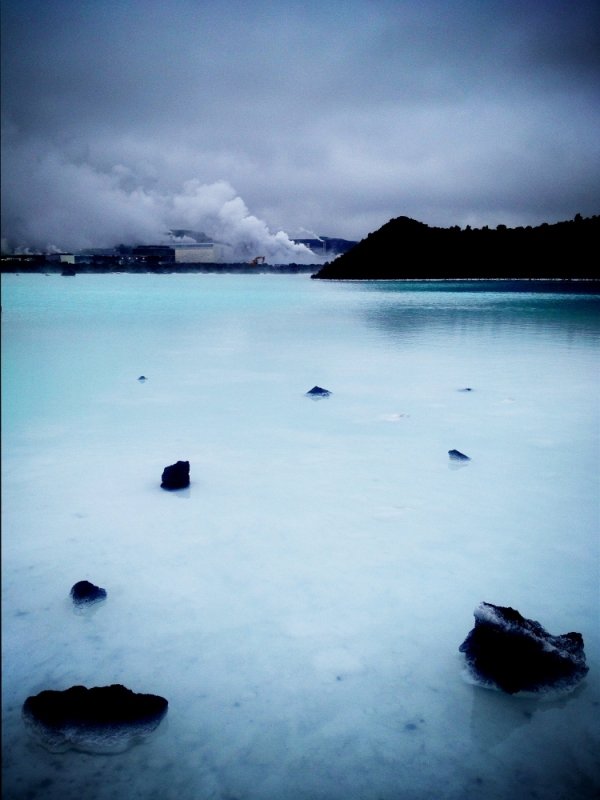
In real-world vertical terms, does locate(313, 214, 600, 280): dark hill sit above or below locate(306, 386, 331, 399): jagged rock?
above

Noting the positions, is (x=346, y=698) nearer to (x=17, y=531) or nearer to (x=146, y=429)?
(x=17, y=531)

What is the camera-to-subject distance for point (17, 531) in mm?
3500

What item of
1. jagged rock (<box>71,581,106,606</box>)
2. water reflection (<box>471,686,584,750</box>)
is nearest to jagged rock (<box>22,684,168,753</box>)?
jagged rock (<box>71,581,106,606</box>)

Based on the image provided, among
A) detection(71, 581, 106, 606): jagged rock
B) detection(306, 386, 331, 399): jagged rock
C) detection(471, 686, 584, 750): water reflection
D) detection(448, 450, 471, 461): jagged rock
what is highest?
detection(306, 386, 331, 399): jagged rock

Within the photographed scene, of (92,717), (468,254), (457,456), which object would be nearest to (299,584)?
(92,717)

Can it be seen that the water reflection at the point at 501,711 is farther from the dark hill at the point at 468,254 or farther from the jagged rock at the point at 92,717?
the dark hill at the point at 468,254

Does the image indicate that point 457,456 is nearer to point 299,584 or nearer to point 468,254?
point 299,584

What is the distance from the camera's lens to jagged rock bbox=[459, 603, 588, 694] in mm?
2186

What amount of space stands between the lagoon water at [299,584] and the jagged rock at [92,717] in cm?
5

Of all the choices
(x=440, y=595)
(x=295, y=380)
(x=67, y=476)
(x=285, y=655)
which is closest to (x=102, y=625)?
(x=285, y=655)

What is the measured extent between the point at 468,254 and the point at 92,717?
4104 inches

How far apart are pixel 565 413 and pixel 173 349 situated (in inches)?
346

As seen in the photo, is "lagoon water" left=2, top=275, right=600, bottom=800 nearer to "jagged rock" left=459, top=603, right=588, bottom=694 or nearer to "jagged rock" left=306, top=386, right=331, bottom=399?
"jagged rock" left=459, top=603, right=588, bottom=694

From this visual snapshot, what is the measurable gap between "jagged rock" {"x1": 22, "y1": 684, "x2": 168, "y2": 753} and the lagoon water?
0.16 feet
